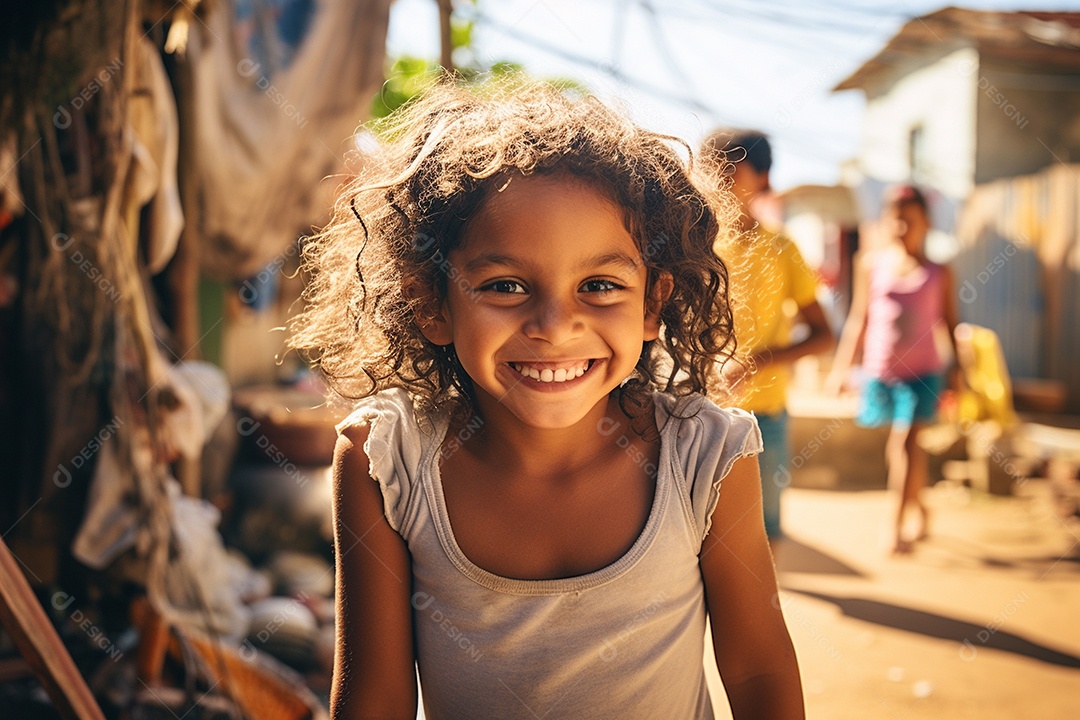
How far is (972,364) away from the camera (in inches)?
282

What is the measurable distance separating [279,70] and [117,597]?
95.6 inches

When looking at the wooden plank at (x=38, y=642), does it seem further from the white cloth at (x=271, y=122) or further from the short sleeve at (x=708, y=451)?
the white cloth at (x=271, y=122)

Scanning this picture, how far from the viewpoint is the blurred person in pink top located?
4.62 m

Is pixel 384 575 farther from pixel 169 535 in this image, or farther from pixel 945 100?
pixel 945 100

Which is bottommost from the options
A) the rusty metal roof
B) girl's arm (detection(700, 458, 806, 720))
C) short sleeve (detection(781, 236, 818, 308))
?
girl's arm (detection(700, 458, 806, 720))

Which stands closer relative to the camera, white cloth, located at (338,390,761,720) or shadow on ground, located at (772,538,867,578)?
white cloth, located at (338,390,761,720)

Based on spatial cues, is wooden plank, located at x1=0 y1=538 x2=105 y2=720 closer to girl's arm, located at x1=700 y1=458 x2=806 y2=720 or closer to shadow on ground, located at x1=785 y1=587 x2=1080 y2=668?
girl's arm, located at x1=700 y1=458 x2=806 y2=720

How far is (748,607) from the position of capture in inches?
54.4

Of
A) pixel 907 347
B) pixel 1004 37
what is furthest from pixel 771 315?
pixel 1004 37

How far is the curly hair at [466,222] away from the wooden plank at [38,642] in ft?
2.03

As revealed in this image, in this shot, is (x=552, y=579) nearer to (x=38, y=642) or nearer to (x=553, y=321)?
(x=553, y=321)

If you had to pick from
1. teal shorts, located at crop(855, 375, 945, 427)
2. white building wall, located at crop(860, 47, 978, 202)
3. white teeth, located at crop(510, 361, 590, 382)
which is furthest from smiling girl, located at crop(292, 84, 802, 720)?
white building wall, located at crop(860, 47, 978, 202)

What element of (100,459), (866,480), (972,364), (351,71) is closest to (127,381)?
(100,459)

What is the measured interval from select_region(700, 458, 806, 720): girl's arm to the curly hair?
0.26 m
